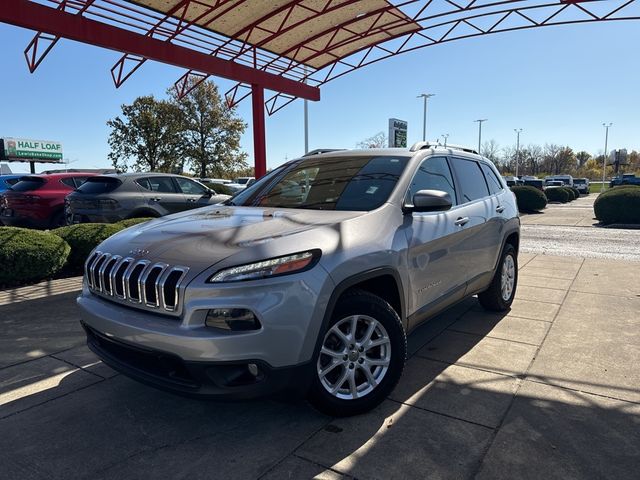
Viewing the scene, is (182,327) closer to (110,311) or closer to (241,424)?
(110,311)

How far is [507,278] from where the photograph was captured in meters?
5.38

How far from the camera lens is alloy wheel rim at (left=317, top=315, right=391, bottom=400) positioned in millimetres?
2826

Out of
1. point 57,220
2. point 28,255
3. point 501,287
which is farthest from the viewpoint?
point 57,220

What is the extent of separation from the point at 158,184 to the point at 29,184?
126 inches

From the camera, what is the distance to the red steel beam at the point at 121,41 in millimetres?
9406

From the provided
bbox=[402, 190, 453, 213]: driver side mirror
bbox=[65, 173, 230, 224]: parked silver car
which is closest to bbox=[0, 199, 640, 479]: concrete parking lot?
bbox=[402, 190, 453, 213]: driver side mirror

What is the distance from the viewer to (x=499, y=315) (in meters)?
5.21

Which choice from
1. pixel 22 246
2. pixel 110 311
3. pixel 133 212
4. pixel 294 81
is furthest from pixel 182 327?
pixel 294 81

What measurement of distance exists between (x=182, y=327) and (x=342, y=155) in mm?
2431

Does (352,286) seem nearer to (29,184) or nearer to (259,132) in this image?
(29,184)

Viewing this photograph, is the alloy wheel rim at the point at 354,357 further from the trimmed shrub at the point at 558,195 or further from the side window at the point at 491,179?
the trimmed shrub at the point at 558,195

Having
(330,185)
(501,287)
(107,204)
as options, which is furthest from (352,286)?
(107,204)

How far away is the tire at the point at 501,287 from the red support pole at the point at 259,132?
37.2ft

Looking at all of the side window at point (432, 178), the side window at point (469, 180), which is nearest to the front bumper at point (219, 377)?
the side window at point (432, 178)
